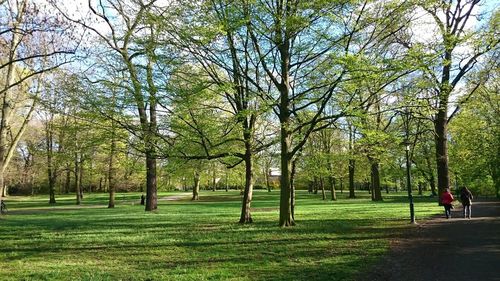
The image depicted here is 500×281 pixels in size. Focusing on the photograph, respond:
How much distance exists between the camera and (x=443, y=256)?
10.9 m

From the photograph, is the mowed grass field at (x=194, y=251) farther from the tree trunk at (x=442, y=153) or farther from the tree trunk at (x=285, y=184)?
the tree trunk at (x=442, y=153)

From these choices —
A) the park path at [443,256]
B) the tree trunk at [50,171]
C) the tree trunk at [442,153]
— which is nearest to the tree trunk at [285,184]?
the park path at [443,256]

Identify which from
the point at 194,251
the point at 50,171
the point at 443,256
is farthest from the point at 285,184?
the point at 50,171

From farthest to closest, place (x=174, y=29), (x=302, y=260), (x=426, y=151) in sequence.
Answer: (x=426, y=151) → (x=174, y=29) → (x=302, y=260)

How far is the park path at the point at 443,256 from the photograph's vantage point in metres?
8.84

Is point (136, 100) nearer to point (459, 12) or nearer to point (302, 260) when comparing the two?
point (302, 260)

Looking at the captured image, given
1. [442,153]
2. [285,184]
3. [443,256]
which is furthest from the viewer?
[442,153]

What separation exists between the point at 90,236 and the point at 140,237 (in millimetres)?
1953

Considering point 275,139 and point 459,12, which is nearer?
point 275,139

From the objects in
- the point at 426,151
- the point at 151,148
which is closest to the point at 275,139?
the point at 151,148

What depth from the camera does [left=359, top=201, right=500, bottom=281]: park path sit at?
8.84m

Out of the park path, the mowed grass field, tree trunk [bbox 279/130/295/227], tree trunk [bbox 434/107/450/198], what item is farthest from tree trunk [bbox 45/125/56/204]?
the park path

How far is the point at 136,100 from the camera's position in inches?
661

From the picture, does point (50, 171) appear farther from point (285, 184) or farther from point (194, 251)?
point (194, 251)
